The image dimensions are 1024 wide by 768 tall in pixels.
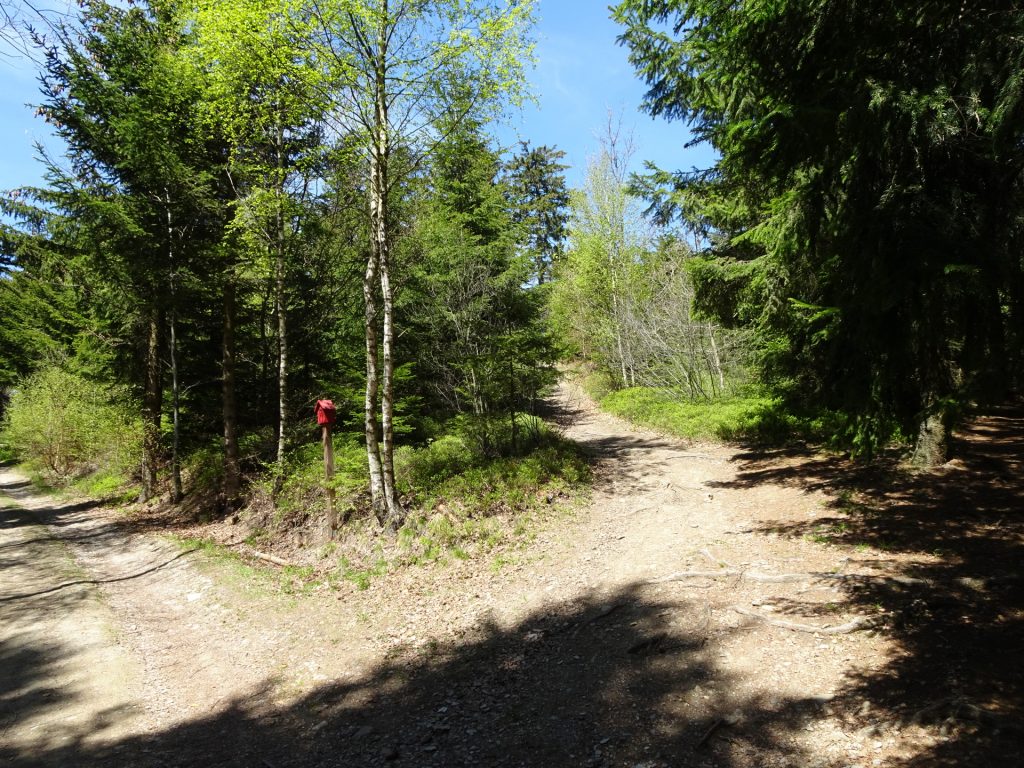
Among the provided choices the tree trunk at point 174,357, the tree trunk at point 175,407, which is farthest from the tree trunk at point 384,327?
the tree trunk at point 175,407

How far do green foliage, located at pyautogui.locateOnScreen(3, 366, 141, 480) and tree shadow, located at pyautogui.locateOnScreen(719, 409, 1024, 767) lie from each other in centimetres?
1810

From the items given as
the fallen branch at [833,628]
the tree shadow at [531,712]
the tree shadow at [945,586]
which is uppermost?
the tree shadow at [945,586]

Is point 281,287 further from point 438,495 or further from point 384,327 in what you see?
point 438,495

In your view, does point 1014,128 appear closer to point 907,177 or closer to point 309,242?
point 907,177

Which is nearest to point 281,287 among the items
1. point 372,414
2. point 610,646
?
point 372,414

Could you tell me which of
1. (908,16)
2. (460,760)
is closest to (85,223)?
(460,760)

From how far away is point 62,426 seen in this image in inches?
827

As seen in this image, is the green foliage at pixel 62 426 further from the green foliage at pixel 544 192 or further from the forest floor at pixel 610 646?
the green foliage at pixel 544 192

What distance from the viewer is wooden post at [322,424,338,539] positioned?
29.4ft

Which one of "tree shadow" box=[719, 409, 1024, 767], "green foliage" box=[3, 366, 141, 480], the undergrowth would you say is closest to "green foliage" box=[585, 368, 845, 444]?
"tree shadow" box=[719, 409, 1024, 767]

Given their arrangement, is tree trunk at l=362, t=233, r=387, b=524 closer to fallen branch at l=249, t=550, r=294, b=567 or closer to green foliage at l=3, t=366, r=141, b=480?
fallen branch at l=249, t=550, r=294, b=567

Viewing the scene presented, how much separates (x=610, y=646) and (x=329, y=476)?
18.8 feet

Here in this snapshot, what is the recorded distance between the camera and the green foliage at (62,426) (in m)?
16.7

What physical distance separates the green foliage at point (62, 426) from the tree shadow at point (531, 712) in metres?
13.9
